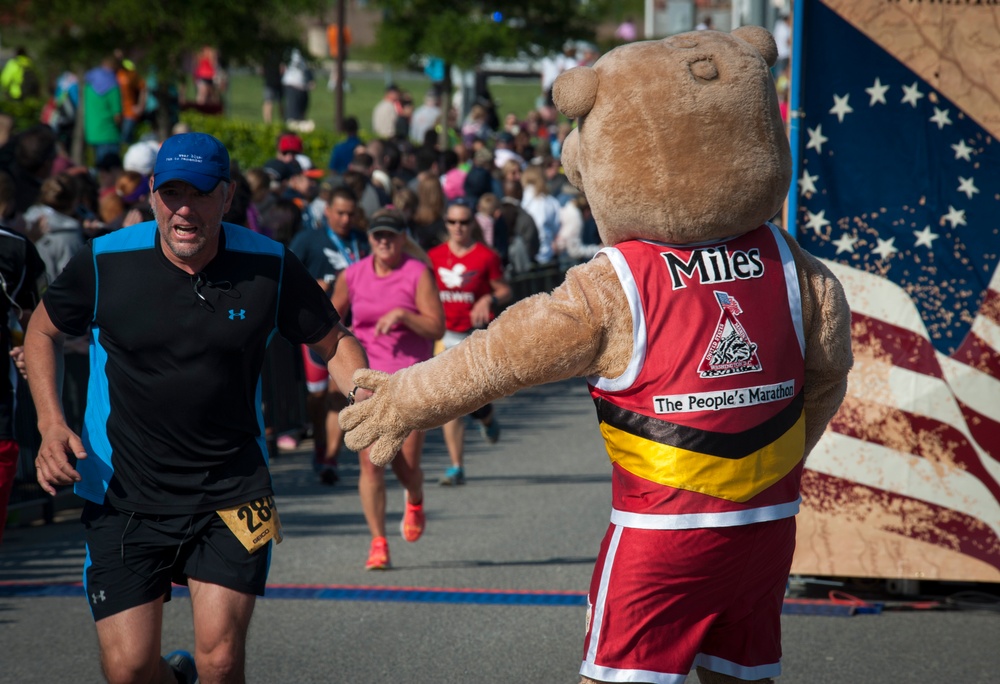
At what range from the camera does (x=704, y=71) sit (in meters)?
4.14

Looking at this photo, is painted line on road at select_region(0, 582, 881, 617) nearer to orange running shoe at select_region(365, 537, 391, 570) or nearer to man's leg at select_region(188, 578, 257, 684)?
orange running shoe at select_region(365, 537, 391, 570)

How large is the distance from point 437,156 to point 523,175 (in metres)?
2.14

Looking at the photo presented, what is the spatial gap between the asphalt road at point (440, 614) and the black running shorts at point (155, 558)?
5.51 feet

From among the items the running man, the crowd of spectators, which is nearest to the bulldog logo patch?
the running man

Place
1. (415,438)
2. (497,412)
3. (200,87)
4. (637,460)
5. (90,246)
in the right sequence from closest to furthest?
(637,460) → (90,246) → (415,438) → (497,412) → (200,87)

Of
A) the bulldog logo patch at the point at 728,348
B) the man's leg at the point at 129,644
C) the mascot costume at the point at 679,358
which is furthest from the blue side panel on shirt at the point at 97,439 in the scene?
the bulldog logo patch at the point at 728,348

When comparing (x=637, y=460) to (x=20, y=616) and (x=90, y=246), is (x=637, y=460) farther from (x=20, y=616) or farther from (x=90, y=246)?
(x=20, y=616)

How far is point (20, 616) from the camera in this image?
23.2 feet

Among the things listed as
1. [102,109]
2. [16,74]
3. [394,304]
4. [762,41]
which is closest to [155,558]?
[762,41]

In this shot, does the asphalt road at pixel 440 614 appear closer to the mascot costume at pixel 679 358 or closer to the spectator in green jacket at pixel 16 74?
the mascot costume at pixel 679 358

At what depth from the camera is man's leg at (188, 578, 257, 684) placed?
4.43 m

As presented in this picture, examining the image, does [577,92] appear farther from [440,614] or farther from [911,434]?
[440,614]

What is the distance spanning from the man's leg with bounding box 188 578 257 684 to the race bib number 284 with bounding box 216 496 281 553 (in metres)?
0.17

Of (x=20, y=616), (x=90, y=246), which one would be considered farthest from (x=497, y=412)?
Result: (x=90, y=246)
